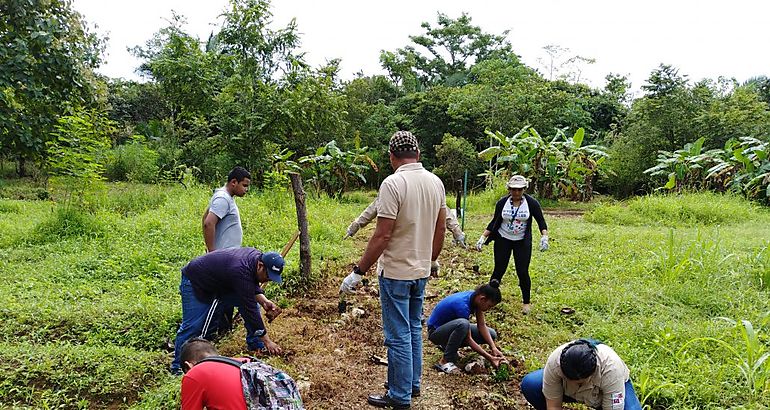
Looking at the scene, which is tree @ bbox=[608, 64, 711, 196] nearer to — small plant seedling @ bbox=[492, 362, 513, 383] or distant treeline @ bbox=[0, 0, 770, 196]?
distant treeline @ bbox=[0, 0, 770, 196]

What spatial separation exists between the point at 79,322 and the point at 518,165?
1188 cm

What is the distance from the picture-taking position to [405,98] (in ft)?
71.8

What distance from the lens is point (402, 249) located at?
332cm

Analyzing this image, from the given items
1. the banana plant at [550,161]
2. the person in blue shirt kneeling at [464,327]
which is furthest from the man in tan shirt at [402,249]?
the banana plant at [550,161]

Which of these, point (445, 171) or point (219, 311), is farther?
point (445, 171)

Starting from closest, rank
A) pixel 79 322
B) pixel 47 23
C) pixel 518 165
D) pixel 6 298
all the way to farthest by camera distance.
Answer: pixel 79 322
pixel 6 298
pixel 47 23
pixel 518 165

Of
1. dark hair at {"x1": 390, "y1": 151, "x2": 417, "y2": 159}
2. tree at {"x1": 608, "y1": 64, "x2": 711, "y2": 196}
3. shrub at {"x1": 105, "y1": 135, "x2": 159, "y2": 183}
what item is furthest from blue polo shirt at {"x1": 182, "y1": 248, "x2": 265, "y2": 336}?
tree at {"x1": 608, "y1": 64, "x2": 711, "y2": 196}

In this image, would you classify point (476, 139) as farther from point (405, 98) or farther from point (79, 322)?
point (79, 322)

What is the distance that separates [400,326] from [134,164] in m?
16.8

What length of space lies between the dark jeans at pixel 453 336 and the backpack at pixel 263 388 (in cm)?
195

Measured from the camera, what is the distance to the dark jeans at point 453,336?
4191 millimetres

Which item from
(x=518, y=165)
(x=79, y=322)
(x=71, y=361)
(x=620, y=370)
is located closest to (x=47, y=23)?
(x=79, y=322)

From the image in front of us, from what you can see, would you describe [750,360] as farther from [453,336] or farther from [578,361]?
[453,336]

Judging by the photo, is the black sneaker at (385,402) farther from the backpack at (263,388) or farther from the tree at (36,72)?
the tree at (36,72)
